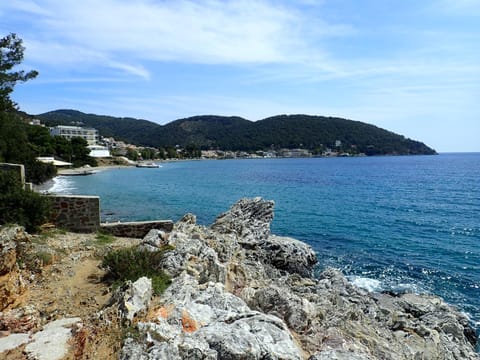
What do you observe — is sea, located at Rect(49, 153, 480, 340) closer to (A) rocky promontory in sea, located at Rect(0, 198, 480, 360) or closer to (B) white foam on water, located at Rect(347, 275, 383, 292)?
(B) white foam on water, located at Rect(347, 275, 383, 292)

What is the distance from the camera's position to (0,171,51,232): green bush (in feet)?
38.5

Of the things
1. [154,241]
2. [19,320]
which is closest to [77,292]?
[19,320]

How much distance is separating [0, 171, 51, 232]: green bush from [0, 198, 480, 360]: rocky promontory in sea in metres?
1.74

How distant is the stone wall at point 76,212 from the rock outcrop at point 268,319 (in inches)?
132

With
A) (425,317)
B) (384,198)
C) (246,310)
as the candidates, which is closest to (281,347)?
(246,310)

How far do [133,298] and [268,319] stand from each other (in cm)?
231

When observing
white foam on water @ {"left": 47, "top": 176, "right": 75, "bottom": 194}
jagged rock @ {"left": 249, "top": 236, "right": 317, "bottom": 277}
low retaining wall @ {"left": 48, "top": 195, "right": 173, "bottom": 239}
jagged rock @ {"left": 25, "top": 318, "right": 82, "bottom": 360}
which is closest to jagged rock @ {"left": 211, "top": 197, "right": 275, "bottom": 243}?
jagged rock @ {"left": 249, "top": 236, "right": 317, "bottom": 277}

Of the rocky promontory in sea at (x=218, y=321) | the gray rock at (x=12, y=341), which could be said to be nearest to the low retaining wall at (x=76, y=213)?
the rocky promontory in sea at (x=218, y=321)

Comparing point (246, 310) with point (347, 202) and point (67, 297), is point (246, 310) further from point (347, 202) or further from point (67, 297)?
point (347, 202)

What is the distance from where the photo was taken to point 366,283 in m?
17.3

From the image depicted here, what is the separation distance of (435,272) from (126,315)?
17.7 meters

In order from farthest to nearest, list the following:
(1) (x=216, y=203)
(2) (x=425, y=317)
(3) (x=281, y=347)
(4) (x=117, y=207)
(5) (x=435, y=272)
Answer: (1) (x=216, y=203) → (4) (x=117, y=207) → (5) (x=435, y=272) → (2) (x=425, y=317) → (3) (x=281, y=347)

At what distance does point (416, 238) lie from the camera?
81.9ft

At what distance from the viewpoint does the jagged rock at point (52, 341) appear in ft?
16.6
